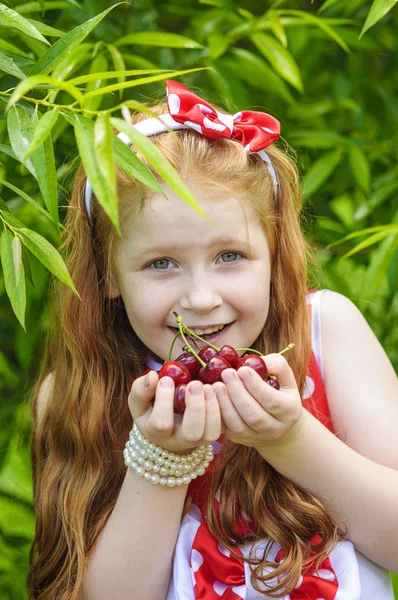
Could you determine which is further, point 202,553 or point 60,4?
point 60,4

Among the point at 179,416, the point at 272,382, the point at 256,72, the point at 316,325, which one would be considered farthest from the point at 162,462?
the point at 256,72

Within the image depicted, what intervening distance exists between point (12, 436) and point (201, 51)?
38.1 inches

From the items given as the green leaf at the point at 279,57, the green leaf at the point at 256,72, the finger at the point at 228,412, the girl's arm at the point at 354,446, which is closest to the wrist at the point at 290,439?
the girl's arm at the point at 354,446

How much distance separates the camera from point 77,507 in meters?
1.50

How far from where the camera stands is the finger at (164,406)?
47.0 inches

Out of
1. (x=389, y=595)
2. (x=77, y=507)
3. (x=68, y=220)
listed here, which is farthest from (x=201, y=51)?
(x=389, y=595)

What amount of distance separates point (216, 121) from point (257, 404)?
49cm

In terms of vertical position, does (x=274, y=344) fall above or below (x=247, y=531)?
above

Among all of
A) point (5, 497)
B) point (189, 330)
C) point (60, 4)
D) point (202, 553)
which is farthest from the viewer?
point (5, 497)

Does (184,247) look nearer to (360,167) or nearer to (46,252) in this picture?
(46,252)

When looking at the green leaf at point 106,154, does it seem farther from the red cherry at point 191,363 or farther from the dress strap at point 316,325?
the dress strap at point 316,325

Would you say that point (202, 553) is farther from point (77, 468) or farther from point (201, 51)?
point (201, 51)

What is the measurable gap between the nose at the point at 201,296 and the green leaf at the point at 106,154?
440 millimetres

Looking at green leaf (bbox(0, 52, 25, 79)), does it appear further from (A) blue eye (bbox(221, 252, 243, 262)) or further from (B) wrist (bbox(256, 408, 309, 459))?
(B) wrist (bbox(256, 408, 309, 459))
